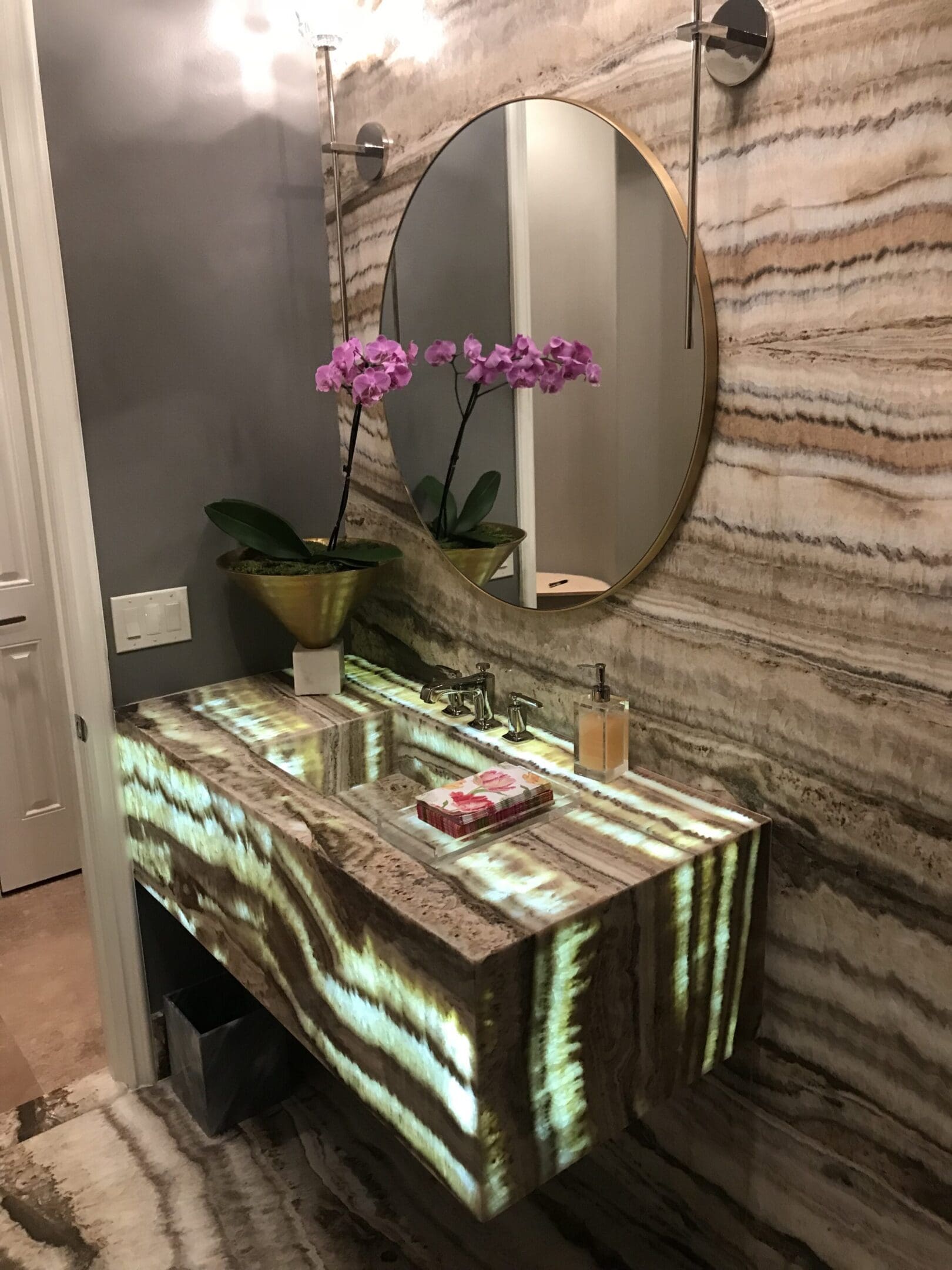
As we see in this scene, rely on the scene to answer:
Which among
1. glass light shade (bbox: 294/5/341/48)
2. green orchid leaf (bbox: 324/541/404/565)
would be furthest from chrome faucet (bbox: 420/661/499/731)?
glass light shade (bbox: 294/5/341/48)

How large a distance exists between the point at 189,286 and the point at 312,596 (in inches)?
22.6

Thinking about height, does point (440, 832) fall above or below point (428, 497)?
below

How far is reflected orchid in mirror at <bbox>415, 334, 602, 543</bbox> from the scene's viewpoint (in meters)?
1.36

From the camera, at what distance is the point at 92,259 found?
163 cm

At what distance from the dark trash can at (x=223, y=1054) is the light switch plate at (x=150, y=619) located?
2.22 feet

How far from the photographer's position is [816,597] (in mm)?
1147

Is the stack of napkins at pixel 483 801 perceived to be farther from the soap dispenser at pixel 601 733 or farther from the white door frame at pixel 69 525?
the white door frame at pixel 69 525

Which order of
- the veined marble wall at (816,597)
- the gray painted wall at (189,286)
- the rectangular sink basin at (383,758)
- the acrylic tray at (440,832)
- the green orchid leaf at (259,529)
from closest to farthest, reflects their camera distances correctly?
the veined marble wall at (816,597), the acrylic tray at (440,832), the rectangular sink basin at (383,758), the gray painted wall at (189,286), the green orchid leaf at (259,529)

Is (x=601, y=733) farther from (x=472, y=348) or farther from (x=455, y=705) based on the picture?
(x=472, y=348)

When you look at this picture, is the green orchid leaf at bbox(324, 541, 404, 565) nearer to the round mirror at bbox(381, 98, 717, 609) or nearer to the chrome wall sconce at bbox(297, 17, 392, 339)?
the round mirror at bbox(381, 98, 717, 609)

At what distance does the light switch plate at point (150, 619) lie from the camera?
1.75 metres

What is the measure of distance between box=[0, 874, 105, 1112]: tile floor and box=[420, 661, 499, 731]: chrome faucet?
115cm

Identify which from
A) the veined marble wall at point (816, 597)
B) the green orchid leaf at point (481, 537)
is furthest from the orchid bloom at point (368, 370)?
the veined marble wall at point (816, 597)

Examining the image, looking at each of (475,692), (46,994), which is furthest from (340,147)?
(46,994)
